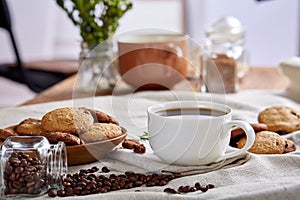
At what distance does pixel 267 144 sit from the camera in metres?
1.02

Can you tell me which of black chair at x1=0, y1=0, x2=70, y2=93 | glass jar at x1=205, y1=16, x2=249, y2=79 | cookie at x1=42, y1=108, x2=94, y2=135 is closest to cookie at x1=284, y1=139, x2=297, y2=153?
cookie at x1=42, y1=108, x2=94, y2=135

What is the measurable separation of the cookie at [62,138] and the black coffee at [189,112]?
0.49 feet

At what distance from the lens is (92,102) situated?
53.1 inches

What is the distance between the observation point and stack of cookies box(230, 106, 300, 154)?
3.35 feet

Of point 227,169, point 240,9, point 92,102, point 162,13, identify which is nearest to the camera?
point 227,169

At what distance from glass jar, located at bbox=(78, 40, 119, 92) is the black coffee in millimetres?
623

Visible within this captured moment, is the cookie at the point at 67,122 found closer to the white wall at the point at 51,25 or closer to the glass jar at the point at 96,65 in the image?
the glass jar at the point at 96,65

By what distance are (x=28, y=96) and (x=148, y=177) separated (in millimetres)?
3183

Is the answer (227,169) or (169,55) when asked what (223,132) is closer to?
(227,169)

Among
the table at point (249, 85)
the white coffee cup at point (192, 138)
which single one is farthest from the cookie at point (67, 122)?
the table at point (249, 85)

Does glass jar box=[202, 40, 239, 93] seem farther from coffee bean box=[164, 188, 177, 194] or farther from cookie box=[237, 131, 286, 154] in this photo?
coffee bean box=[164, 188, 177, 194]

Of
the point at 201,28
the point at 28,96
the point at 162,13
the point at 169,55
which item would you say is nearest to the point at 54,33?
the point at 28,96

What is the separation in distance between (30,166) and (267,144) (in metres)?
0.42

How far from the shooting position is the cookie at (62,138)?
0.92 m
